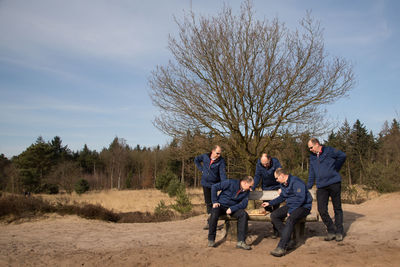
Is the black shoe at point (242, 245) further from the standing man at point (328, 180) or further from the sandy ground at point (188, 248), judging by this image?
the standing man at point (328, 180)

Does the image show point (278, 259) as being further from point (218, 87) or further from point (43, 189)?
point (43, 189)

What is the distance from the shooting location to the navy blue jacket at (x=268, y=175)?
648 centimetres

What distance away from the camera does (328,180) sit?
5938 mm

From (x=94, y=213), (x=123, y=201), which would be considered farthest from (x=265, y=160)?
(x=123, y=201)

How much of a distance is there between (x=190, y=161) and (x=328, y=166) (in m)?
9.86

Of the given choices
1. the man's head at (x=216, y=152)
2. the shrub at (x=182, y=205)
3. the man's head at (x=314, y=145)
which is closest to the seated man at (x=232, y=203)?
the man's head at (x=216, y=152)

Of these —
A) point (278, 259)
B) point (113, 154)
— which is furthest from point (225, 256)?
point (113, 154)

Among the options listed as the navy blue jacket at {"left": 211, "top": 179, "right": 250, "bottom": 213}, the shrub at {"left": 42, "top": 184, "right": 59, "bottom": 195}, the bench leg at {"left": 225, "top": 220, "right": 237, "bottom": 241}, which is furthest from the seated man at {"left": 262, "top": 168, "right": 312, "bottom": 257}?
the shrub at {"left": 42, "top": 184, "right": 59, "bottom": 195}

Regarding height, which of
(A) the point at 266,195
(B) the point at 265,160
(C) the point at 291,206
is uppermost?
(B) the point at 265,160

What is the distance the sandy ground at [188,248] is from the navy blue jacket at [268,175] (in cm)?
103

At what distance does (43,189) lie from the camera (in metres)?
30.0

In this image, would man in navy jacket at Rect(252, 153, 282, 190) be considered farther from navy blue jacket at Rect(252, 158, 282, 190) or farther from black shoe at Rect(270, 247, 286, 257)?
black shoe at Rect(270, 247, 286, 257)

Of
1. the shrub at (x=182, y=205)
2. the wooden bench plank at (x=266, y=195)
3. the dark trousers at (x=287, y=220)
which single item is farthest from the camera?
the shrub at (x=182, y=205)

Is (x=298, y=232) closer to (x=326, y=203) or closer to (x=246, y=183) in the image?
(x=326, y=203)
